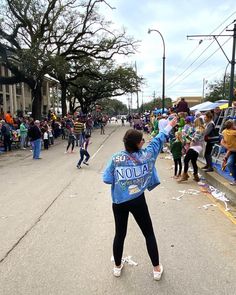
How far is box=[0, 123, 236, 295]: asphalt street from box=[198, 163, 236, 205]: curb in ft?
1.54

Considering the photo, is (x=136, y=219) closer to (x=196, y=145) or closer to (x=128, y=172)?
(x=128, y=172)

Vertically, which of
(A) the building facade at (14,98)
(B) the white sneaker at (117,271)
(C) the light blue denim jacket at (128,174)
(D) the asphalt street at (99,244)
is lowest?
(D) the asphalt street at (99,244)

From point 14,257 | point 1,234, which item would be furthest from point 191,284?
point 1,234

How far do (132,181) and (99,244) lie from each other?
164cm

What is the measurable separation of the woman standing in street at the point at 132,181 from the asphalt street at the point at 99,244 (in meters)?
0.31

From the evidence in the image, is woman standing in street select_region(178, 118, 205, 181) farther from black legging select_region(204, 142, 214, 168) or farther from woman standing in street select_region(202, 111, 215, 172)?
black legging select_region(204, 142, 214, 168)

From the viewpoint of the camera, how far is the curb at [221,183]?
25.0 ft

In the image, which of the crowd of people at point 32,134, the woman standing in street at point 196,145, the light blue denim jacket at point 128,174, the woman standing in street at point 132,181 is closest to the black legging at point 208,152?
the woman standing in street at point 196,145

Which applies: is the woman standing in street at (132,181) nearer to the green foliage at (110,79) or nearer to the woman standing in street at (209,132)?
the woman standing in street at (209,132)

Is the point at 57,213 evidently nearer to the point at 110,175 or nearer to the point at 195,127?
the point at 110,175

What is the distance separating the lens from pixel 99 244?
5.10 meters

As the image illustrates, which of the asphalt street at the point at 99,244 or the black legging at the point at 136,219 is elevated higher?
the black legging at the point at 136,219

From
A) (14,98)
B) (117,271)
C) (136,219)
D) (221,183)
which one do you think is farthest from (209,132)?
(14,98)

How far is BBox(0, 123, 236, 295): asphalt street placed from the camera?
3.88m
